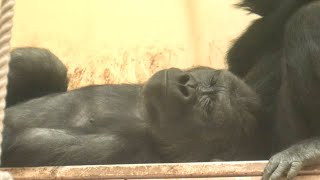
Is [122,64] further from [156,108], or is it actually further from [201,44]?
[156,108]

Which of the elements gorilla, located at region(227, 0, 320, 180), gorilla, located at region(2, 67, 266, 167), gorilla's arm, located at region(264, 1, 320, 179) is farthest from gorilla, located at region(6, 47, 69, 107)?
gorilla's arm, located at region(264, 1, 320, 179)

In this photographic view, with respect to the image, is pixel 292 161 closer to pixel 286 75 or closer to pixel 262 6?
pixel 286 75

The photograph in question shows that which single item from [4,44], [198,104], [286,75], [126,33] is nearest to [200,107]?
[198,104]

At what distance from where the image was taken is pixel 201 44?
213cm

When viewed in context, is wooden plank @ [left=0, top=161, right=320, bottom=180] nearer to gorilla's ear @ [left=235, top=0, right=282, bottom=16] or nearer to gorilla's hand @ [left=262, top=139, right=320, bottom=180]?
gorilla's hand @ [left=262, top=139, right=320, bottom=180]

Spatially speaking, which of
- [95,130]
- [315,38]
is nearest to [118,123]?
[95,130]

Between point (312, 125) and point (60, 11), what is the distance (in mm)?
1238

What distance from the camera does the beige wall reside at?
2.10m

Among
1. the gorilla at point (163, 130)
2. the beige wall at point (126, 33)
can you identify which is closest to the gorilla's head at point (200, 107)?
the gorilla at point (163, 130)

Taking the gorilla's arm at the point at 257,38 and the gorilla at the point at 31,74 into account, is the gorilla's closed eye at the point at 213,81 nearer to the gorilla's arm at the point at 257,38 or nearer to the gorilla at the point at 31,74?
the gorilla's arm at the point at 257,38

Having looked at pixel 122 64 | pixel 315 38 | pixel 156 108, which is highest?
pixel 315 38

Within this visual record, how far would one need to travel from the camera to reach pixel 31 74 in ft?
4.87

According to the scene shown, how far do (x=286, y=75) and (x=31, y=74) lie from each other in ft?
1.99

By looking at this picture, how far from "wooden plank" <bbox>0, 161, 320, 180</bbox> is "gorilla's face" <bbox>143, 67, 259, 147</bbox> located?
0.20m
